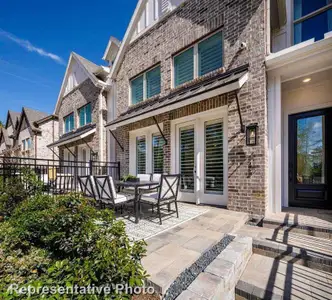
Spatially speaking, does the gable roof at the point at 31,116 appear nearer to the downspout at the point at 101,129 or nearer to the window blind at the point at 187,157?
the downspout at the point at 101,129

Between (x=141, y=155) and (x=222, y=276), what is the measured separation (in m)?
5.87

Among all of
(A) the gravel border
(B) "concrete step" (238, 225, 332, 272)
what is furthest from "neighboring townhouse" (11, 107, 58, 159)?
(B) "concrete step" (238, 225, 332, 272)

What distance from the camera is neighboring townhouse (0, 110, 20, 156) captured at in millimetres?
20839

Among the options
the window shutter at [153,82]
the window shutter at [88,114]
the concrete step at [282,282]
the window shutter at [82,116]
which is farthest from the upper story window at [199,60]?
the window shutter at [82,116]

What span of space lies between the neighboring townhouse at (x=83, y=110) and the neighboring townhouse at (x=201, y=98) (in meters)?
1.56

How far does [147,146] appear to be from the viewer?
7125mm

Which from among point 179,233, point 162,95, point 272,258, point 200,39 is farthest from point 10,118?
point 272,258

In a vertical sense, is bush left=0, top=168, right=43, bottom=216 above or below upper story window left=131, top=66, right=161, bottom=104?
below

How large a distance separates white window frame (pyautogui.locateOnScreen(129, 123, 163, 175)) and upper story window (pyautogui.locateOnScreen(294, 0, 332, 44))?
15.7 ft

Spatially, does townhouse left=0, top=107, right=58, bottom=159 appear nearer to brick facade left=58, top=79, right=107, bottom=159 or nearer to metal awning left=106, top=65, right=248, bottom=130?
brick facade left=58, top=79, right=107, bottom=159

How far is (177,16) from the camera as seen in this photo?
6.17 metres

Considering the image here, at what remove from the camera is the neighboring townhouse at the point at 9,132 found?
820 inches

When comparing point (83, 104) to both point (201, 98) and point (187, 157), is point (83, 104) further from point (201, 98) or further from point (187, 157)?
point (201, 98)

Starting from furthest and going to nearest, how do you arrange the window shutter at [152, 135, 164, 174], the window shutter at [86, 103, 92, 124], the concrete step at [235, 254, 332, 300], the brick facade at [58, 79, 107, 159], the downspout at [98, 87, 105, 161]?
1. the window shutter at [86, 103, 92, 124]
2. the brick facade at [58, 79, 107, 159]
3. the downspout at [98, 87, 105, 161]
4. the window shutter at [152, 135, 164, 174]
5. the concrete step at [235, 254, 332, 300]
